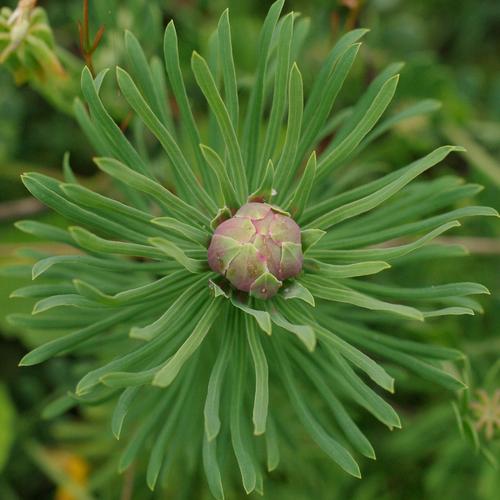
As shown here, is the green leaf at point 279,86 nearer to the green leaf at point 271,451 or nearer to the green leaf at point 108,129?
the green leaf at point 108,129

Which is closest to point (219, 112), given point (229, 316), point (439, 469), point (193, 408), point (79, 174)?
point (229, 316)

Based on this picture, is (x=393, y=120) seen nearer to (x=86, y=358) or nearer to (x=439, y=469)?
(x=439, y=469)

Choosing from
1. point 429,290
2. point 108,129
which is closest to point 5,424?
point 108,129

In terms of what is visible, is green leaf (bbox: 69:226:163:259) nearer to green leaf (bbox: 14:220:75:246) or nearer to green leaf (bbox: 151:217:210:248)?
green leaf (bbox: 151:217:210:248)

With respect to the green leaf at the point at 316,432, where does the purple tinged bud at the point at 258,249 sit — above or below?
above

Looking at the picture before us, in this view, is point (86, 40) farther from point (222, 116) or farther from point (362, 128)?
point (362, 128)

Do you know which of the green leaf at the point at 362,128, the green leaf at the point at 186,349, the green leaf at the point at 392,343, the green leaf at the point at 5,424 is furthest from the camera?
the green leaf at the point at 5,424

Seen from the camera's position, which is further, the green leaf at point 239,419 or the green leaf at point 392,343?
the green leaf at point 392,343

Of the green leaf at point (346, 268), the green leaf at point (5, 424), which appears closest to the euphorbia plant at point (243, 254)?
the green leaf at point (346, 268)
